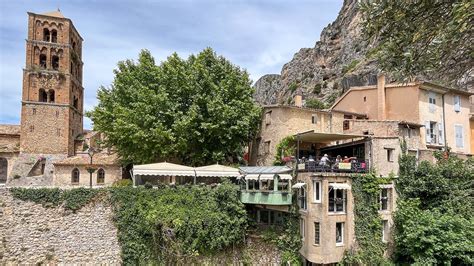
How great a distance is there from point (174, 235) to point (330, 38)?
75.8 m

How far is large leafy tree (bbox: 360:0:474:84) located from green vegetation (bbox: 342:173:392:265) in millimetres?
13484

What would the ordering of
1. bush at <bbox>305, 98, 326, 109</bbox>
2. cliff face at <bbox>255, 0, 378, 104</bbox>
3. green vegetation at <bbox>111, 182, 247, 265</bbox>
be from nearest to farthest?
green vegetation at <bbox>111, 182, 247, 265</bbox>, bush at <bbox>305, 98, 326, 109</bbox>, cliff face at <bbox>255, 0, 378, 104</bbox>

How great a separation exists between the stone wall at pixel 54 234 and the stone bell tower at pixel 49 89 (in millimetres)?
19992

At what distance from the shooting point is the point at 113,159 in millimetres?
32781

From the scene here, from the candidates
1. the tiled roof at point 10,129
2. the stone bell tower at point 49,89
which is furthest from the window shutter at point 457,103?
the tiled roof at point 10,129

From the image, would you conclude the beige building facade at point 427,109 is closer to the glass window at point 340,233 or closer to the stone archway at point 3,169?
the glass window at point 340,233

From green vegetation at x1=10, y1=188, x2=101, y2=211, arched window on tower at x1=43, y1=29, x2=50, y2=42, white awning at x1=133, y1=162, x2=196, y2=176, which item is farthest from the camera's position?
arched window on tower at x1=43, y1=29, x2=50, y2=42


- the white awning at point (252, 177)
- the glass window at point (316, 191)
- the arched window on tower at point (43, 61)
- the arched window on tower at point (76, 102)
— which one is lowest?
the glass window at point (316, 191)

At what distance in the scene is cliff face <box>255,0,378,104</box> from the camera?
58.9m

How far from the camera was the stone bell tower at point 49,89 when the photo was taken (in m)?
38.8

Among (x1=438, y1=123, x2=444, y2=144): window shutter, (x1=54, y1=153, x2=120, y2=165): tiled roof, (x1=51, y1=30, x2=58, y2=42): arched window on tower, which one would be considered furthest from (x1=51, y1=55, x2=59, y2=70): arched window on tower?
(x1=438, y1=123, x2=444, y2=144): window shutter

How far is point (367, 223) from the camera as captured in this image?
19.7m

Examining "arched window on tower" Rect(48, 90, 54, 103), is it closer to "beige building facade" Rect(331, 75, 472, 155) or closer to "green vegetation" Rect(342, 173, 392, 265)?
"beige building facade" Rect(331, 75, 472, 155)

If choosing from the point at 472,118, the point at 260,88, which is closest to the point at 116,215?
the point at 472,118
